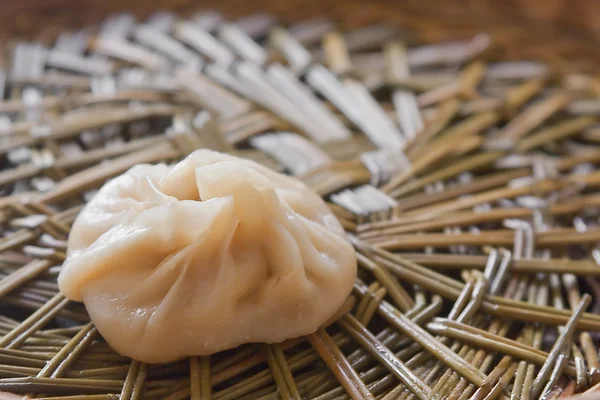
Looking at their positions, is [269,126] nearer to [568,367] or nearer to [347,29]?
[347,29]

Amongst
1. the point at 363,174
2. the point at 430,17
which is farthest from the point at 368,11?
the point at 363,174

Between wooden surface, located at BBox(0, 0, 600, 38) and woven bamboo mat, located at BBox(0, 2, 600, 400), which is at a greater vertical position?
wooden surface, located at BBox(0, 0, 600, 38)

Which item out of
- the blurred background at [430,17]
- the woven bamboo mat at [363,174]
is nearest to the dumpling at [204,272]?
the woven bamboo mat at [363,174]

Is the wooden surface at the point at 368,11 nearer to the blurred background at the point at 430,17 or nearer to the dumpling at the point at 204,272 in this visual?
the blurred background at the point at 430,17

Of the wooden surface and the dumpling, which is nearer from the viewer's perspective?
the dumpling

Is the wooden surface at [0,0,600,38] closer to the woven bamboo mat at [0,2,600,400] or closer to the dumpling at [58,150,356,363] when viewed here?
the woven bamboo mat at [0,2,600,400]

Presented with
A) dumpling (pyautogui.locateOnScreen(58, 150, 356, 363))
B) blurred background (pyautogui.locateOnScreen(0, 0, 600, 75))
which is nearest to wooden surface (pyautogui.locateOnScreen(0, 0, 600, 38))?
blurred background (pyautogui.locateOnScreen(0, 0, 600, 75))
